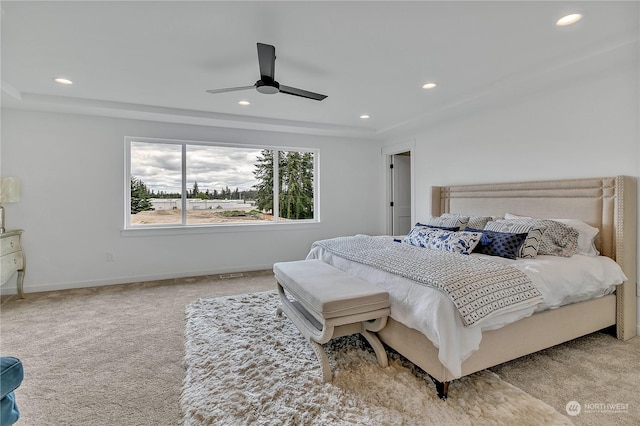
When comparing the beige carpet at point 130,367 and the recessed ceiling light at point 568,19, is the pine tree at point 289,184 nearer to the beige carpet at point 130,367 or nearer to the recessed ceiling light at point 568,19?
the beige carpet at point 130,367

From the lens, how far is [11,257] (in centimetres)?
341

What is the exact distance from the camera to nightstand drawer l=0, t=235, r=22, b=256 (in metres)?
3.25

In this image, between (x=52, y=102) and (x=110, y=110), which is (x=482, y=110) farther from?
(x=52, y=102)

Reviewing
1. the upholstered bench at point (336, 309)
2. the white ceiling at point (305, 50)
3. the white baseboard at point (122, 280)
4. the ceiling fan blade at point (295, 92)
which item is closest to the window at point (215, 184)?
the white baseboard at point (122, 280)

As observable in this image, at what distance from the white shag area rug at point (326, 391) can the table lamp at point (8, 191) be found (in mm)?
2937

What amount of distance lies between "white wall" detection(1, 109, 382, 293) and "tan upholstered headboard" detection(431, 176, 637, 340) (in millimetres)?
3582

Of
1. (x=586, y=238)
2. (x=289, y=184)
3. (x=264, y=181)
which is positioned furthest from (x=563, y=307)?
(x=264, y=181)

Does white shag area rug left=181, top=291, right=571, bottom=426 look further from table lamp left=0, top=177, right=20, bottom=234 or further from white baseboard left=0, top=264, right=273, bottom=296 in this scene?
table lamp left=0, top=177, right=20, bottom=234

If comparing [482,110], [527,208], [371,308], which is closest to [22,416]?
[371,308]

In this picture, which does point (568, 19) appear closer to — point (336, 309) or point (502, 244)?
point (502, 244)

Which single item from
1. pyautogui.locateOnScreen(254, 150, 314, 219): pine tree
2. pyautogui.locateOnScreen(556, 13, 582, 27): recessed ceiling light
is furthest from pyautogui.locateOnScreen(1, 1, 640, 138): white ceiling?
pyautogui.locateOnScreen(254, 150, 314, 219): pine tree

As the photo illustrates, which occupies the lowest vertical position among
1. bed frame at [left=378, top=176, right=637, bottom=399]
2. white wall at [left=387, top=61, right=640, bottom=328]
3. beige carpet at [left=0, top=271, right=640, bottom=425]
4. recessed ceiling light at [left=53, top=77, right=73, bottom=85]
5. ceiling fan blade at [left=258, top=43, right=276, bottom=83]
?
beige carpet at [left=0, top=271, right=640, bottom=425]

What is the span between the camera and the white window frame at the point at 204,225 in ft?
13.9

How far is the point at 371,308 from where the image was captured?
6.50 ft
